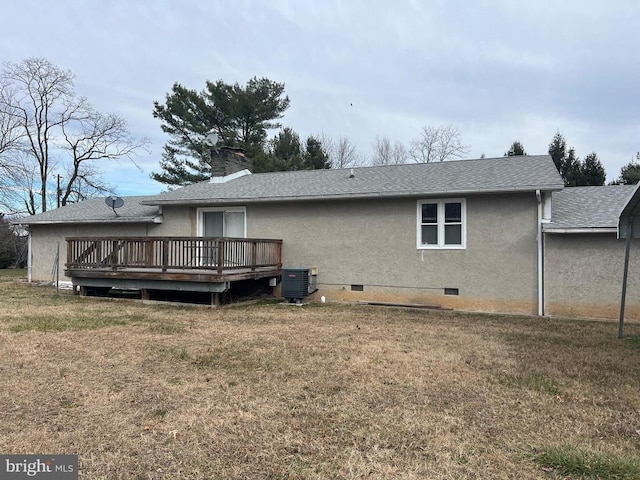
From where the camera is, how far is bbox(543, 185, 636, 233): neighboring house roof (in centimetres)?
875

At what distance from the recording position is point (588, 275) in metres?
8.98

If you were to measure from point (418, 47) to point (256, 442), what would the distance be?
14.6m

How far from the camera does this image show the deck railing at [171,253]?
10039 mm

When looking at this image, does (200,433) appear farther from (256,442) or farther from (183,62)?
(183,62)

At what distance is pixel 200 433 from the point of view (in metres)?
3.23

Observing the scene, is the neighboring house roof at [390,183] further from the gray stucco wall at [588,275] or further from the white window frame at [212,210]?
the gray stucco wall at [588,275]

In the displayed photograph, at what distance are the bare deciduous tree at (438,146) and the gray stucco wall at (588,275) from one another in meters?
21.9

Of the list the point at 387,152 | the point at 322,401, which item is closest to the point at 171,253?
the point at 322,401

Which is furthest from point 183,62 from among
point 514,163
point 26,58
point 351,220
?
point 26,58

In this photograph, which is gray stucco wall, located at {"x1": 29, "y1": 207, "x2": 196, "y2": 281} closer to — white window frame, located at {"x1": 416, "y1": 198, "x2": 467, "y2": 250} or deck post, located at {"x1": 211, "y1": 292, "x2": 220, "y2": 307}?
deck post, located at {"x1": 211, "y1": 292, "x2": 220, "y2": 307}

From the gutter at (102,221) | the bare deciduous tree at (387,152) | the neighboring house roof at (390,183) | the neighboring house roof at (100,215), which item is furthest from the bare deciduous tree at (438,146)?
the gutter at (102,221)

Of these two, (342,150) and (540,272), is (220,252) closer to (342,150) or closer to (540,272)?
(540,272)

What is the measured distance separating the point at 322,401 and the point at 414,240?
7064 mm

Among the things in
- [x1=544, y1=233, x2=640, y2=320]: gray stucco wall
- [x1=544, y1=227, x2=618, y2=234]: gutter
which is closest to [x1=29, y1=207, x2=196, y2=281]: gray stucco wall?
[x1=544, y1=227, x2=618, y2=234]: gutter
